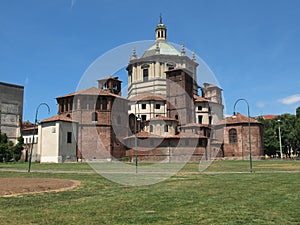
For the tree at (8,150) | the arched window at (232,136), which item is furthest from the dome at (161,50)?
the tree at (8,150)

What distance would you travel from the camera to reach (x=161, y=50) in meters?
84.7

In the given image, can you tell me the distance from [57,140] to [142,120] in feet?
71.4

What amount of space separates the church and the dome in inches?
12.0

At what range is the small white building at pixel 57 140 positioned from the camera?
5644 centimetres

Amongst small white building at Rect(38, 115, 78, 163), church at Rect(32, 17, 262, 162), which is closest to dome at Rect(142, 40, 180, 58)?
church at Rect(32, 17, 262, 162)

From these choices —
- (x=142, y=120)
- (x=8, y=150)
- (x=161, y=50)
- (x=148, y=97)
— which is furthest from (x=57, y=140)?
(x=161, y=50)

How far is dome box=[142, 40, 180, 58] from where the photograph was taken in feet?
274

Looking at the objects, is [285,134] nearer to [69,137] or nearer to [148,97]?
[148,97]

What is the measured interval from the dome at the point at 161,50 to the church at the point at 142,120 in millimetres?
304

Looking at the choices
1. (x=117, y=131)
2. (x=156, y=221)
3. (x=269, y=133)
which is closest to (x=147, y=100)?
(x=117, y=131)

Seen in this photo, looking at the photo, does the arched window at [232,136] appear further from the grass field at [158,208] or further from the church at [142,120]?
the grass field at [158,208]

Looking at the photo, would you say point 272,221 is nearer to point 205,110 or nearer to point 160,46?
point 205,110

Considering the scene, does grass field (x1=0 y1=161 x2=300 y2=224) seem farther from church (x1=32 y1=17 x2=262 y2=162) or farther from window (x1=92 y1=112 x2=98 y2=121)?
window (x1=92 y1=112 x2=98 y2=121)

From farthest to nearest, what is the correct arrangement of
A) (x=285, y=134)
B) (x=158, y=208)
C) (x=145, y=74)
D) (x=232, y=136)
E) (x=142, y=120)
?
(x=145, y=74) → (x=285, y=134) → (x=142, y=120) → (x=232, y=136) → (x=158, y=208)
